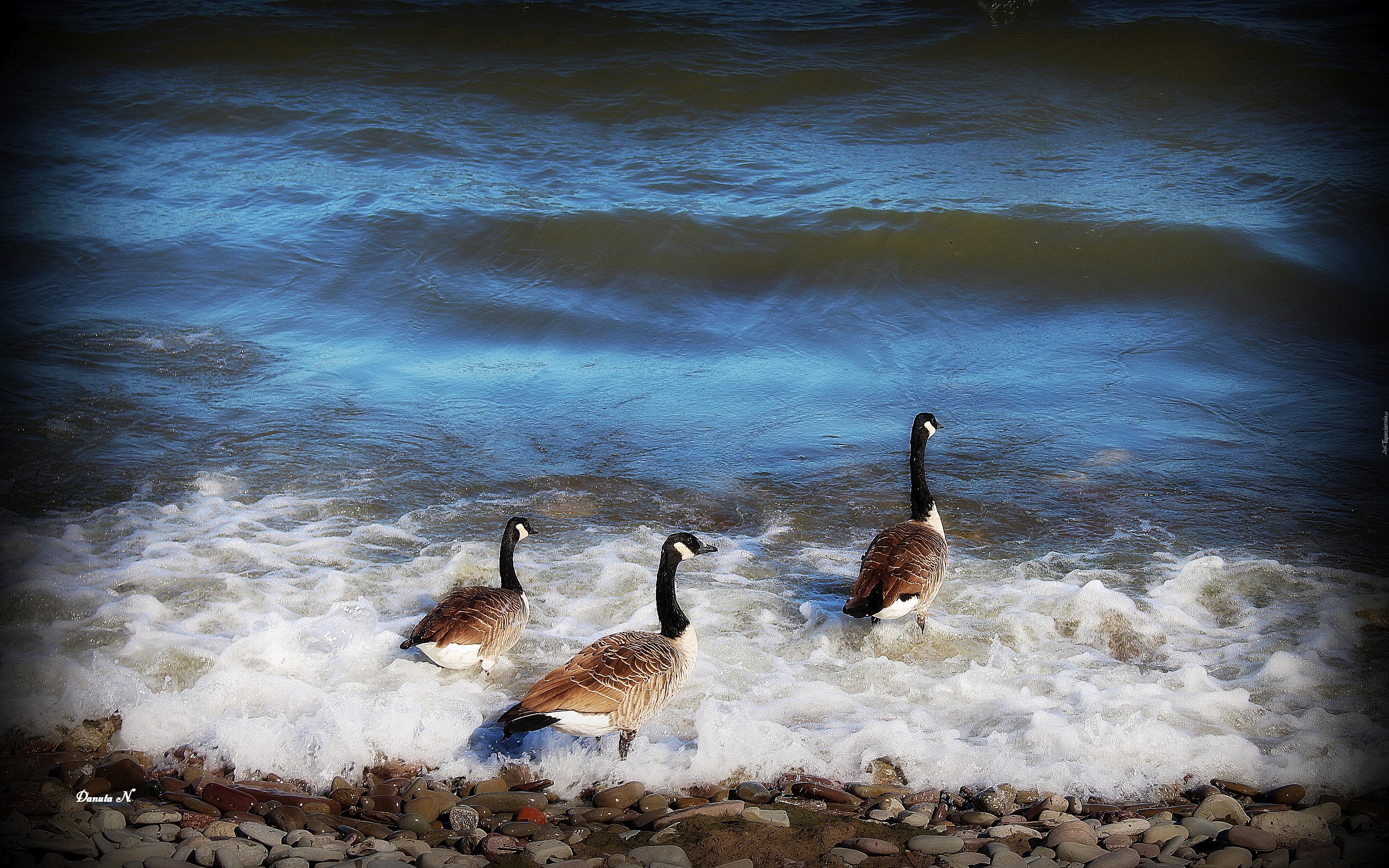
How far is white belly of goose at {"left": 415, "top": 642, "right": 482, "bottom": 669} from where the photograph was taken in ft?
18.6

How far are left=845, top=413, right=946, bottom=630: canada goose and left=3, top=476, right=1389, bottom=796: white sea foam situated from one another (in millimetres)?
428

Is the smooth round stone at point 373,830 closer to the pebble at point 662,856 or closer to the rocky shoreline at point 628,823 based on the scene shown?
the rocky shoreline at point 628,823

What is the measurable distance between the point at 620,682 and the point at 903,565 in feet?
7.20

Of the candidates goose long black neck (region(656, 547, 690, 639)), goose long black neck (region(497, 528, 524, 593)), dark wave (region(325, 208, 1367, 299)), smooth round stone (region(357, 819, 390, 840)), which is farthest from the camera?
dark wave (region(325, 208, 1367, 299))

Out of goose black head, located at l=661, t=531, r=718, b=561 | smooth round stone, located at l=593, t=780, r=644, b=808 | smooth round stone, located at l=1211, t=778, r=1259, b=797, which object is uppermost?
goose black head, located at l=661, t=531, r=718, b=561

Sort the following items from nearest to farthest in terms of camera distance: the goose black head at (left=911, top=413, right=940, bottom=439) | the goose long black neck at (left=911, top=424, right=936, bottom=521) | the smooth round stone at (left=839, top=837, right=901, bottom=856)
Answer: the smooth round stone at (left=839, top=837, right=901, bottom=856) → the goose long black neck at (left=911, top=424, right=936, bottom=521) → the goose black head at (left=911, top=413, right=940, bottom=439)

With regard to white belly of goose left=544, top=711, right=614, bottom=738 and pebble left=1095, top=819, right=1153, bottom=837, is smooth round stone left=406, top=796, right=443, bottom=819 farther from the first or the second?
pebble left=1095, top=819, right=1153, bottom=837

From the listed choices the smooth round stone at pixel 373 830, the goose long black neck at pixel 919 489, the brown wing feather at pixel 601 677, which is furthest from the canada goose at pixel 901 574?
the smooth round stone at pixel 373 830

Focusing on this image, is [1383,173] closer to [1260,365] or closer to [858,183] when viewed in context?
[1260,365]

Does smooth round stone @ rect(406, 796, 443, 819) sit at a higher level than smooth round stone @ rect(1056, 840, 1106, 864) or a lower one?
lower

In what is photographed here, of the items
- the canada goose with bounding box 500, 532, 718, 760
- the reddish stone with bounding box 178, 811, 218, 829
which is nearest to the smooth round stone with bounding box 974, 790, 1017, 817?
the canada goose with bounding box 500, 532, 718, 760

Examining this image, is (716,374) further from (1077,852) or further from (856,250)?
(1077,852)

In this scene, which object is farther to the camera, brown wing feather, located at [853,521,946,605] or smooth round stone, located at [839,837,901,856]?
brown wing feather, located at [853,521,946,605]

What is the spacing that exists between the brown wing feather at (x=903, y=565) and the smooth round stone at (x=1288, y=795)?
7.00 ft
